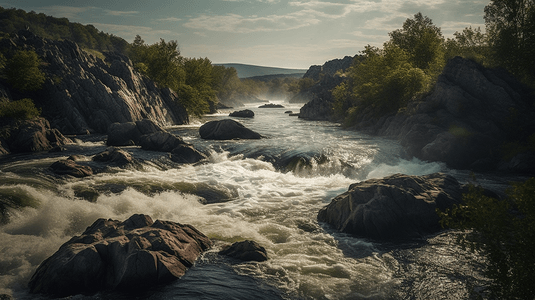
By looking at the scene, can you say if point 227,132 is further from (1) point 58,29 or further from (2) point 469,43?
(1) point 58,29

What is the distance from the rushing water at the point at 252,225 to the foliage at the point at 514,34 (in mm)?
20140

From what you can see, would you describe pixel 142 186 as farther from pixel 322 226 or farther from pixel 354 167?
pixel 354 167

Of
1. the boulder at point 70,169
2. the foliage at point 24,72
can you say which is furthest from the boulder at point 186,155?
the foliage at point 24,72

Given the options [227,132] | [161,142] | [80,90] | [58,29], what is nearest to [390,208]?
[161,142]

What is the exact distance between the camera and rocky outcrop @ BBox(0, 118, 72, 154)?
99.3ft

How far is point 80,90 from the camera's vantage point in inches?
1837

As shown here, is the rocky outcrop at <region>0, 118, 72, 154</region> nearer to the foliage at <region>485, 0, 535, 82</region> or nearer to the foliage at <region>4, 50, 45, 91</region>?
the foliage at <region>4, 50, 45, 91</region>

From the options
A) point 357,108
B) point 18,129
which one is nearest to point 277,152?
point 18,129

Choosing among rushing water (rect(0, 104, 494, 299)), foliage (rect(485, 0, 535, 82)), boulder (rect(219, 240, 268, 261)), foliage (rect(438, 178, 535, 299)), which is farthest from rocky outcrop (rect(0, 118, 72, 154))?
foliage (rect(485, 0, 535, 82))

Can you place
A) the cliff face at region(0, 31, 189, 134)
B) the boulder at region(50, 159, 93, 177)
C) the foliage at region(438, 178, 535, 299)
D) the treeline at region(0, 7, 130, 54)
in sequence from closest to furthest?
the foliage at region(438, 178, 535, 299) < the boulder at region(50, 159, 93, 177) < the cliff face at region(0, 31, 189, 134) < the treeline at region(0, 7, 130, 54)

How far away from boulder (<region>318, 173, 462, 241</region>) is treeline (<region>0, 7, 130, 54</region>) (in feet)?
479

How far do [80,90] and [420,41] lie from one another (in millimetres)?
62550

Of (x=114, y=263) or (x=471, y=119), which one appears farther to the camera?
(x=471, y=119)

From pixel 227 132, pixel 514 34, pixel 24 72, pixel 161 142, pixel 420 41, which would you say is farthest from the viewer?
pixel 420 41
